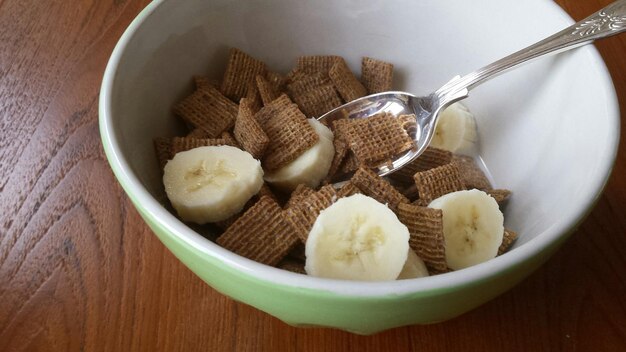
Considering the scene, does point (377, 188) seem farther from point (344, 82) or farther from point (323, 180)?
point (344, 82)

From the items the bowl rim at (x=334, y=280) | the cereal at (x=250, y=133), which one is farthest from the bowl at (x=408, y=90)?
the cereal at (x=250, y=133)

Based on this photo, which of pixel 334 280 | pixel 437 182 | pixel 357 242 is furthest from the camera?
pixel 437 182

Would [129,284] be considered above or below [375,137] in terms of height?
below

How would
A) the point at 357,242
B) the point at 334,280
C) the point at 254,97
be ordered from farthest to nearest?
the point at 254,97 → the point at 357,242 → the point at 334,280

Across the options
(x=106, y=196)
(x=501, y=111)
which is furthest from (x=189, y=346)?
(x=501, y=111)

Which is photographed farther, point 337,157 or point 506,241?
point 337,157

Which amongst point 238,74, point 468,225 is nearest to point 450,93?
point 468,225

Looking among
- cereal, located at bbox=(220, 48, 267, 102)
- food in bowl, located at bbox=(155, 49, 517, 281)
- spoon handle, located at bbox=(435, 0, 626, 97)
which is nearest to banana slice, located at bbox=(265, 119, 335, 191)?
food in bowl, located at bbox=(155, 49, 517, 281)

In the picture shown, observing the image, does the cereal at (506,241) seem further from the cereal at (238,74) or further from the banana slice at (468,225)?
the cereal at (238,74)
